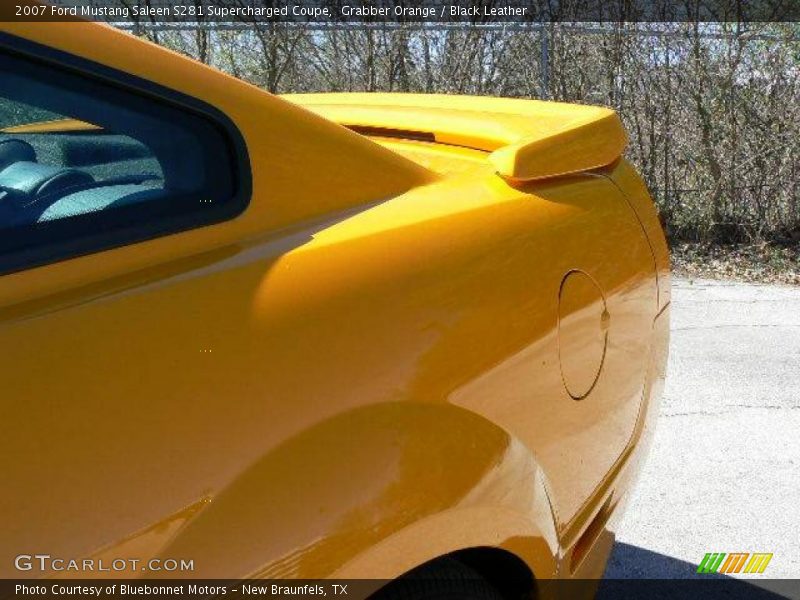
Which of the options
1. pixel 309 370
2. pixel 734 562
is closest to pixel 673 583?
pixel 734 562

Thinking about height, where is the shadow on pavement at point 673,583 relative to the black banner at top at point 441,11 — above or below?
below

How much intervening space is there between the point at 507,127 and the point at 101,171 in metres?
1.03

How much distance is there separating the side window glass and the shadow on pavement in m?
2.16

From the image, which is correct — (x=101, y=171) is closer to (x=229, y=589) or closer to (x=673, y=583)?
(x=229, y=589)

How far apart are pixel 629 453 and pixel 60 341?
1.50 meters

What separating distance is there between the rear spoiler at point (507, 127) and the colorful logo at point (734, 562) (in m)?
1.59

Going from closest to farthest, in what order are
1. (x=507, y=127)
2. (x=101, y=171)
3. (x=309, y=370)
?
(x=309, y=370), (x=101, y=171), (x=507, y=127)

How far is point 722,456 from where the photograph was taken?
4.15 meters

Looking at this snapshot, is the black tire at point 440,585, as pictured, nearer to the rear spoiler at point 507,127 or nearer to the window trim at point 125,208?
the window trim at point 125,208

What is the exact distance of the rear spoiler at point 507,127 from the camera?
212cm

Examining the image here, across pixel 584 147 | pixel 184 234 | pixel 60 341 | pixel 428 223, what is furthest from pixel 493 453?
pixel 584 147

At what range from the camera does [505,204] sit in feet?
6.34

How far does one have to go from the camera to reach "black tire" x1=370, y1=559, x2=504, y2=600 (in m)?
1.59

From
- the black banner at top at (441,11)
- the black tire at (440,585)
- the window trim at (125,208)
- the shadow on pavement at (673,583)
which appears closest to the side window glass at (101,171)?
the window trim at (125,208)
